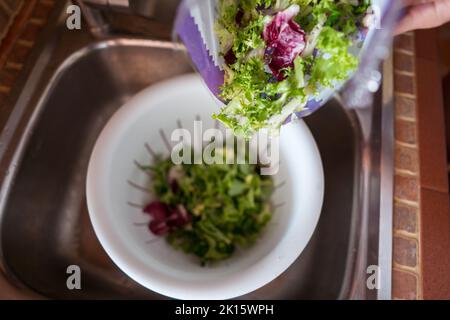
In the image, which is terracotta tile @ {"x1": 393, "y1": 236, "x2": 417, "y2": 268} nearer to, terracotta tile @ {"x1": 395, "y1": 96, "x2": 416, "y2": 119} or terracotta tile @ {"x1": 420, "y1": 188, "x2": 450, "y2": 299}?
terracotta tile @ {"x1": 420, "y1": 188, "x2": 450, "y2": 299}

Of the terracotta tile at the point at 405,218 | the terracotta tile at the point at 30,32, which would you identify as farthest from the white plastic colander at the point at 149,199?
the terracotta tile at the point at 30,32

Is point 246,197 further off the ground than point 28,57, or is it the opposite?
point 28,57

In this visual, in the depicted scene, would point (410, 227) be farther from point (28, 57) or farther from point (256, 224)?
point (28, 57)

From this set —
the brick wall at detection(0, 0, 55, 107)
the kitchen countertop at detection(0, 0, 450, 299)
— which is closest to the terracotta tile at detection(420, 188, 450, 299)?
the kitchen countertop at detection(0, 0, 450, 299)

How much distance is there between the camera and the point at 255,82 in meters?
0.52

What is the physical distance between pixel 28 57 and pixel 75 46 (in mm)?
94

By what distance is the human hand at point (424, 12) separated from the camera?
69 centimetres

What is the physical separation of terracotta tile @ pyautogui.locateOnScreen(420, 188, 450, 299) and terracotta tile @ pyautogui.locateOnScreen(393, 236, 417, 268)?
2cm

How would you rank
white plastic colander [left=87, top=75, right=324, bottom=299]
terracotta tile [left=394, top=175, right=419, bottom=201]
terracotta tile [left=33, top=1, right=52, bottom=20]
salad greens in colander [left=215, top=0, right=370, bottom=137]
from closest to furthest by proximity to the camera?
salad greens in colander [left=215, top=0, right=370, bottom=137]
white plastic colander [left=87, top=75, right=324, bottom=299]
terracotta tile [left=394, top=175, right=419, bottom=201]
terracotta tile [left=33, top=1, right=52, bottom=20]

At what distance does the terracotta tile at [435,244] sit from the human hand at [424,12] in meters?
0.31

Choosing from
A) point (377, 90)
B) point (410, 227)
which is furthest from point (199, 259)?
point (377, 90)

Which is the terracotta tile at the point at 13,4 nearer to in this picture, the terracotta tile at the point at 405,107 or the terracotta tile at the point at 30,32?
the terracotta tile at the point at 30,32

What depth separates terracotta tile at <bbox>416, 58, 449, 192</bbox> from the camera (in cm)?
74

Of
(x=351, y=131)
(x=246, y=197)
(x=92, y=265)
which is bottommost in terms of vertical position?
(x=92, y=265)
